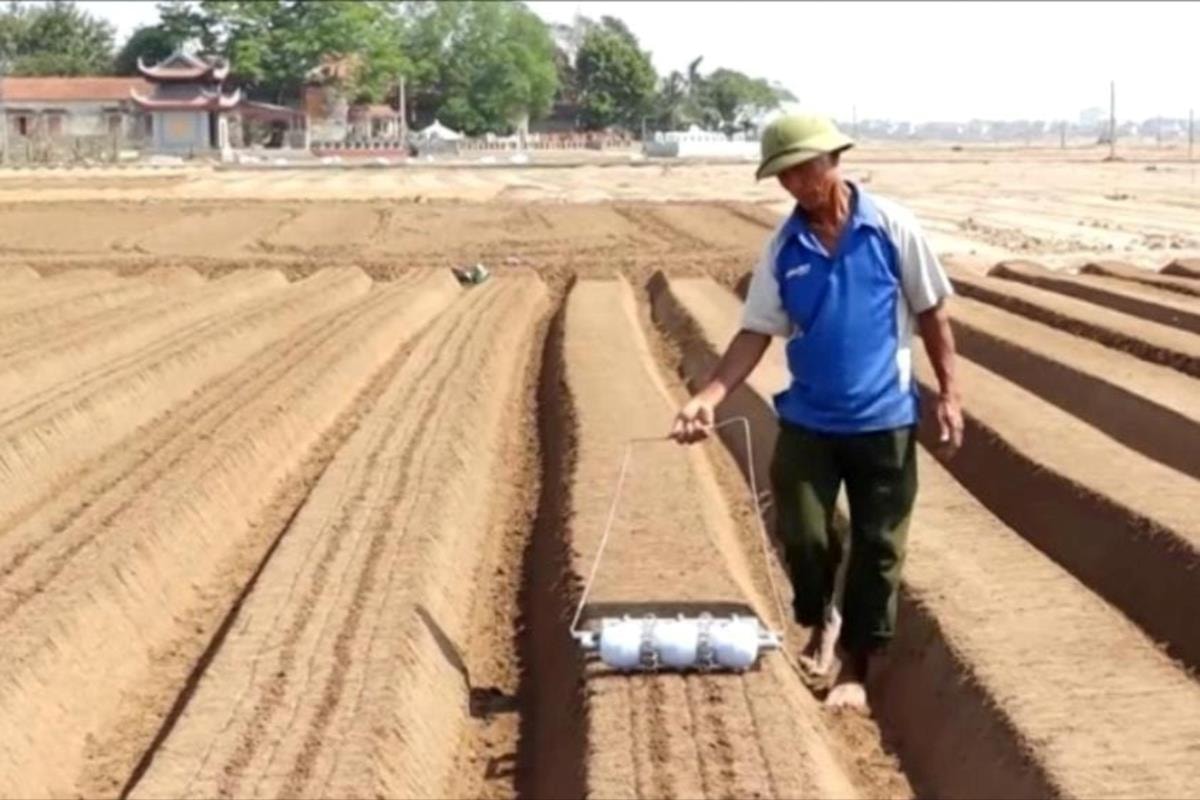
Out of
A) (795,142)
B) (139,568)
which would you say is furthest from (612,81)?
(795,142)

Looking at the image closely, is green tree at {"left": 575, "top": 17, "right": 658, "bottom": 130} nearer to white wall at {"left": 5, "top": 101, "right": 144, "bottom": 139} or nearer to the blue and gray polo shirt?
white wall at {"left": 5, "top": 101, "right": 144, "bottom": 139}

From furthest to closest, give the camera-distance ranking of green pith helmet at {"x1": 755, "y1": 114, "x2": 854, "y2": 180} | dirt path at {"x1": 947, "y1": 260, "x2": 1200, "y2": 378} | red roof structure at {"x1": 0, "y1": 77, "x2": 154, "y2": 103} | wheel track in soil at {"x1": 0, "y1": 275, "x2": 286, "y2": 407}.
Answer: red roof structure at {"x1": 0, "y1": 77, "x2": 154, "y2": 103}
dirt path at {"x1": 947, "y1": 260, "x2": 1200, "y2": 378}
wheel track in soil at {"x1": 0, "y1": 275, "x2": 286, "y2": 407}
green pith helmet at {"x1": 755, "y1": 114, "x2": 854, "y2": 180}

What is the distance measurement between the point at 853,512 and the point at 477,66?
10071cm

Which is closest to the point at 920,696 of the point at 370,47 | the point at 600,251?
the point at 600,251

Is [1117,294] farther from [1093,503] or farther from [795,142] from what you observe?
[795,142]

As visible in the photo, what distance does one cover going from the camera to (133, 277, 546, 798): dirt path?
20.0ft

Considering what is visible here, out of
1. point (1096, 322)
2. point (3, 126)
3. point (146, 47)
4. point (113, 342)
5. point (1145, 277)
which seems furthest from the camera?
point (146, 47)

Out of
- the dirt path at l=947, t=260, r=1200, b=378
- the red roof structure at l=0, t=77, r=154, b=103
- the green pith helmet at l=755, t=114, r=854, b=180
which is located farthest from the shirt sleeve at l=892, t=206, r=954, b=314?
the red roof structure at l=0, t=77, r=154, b=103

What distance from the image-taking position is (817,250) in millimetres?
6141

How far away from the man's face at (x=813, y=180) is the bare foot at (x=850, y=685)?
63.5 inches

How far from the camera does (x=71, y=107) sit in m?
86.1

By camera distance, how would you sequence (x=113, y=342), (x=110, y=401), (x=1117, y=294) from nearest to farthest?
(x=110, y=401) → (x=113, y=342) → (x=1117, y=294)

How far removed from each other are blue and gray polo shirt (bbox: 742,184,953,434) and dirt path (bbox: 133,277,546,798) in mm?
1637

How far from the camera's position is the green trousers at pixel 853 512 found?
636 cm
